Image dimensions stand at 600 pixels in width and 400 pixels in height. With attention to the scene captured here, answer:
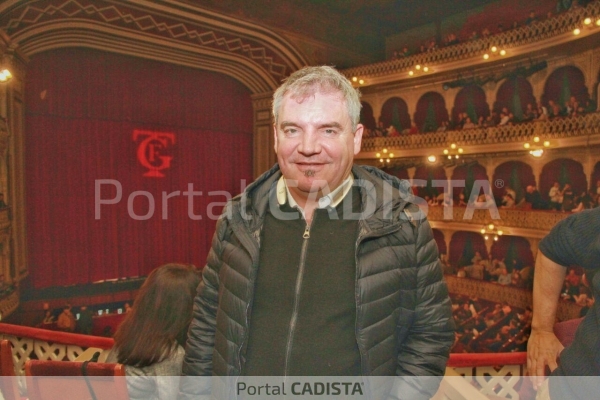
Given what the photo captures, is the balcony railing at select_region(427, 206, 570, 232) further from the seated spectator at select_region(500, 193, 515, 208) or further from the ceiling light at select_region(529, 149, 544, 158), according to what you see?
the ceiling light at select_region(529, 149, 544, 158)

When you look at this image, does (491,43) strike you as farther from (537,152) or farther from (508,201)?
(508,201)

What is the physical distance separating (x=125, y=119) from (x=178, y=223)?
265 centimetres

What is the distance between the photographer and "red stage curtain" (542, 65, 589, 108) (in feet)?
31.3

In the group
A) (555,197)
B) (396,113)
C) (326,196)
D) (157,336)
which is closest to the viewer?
(326,196)

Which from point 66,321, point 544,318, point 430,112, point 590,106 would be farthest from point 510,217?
point 544,318

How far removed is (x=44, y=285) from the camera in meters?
8.78

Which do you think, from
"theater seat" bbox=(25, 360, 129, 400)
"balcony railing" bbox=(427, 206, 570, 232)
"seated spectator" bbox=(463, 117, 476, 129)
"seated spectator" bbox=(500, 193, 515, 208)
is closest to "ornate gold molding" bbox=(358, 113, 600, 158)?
"seated spectator" bbox=(463, 117, 476, 129)

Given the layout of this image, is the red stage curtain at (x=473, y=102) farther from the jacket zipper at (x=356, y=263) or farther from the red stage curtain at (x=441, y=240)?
the jacket zipper at (x=356, y=263)

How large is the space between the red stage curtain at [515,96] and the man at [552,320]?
31.9 ft

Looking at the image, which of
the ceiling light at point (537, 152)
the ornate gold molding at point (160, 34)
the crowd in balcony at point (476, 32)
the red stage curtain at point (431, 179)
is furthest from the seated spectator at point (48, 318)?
the ceiling light at point (537, 152)

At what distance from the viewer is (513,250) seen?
10742 millimetres

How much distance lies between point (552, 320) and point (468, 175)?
1043 centimetres

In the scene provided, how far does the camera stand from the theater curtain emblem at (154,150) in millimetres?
10273

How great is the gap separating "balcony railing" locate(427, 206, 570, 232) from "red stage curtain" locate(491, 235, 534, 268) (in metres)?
0.63
